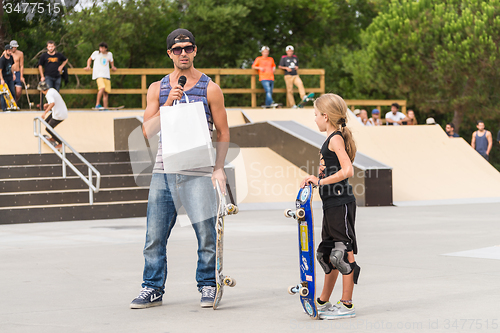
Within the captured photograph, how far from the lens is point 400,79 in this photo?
3472cm

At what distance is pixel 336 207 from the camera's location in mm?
4566

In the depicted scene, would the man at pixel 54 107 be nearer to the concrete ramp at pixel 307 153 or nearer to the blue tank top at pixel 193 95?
the concrete ramp at pixel 307 153

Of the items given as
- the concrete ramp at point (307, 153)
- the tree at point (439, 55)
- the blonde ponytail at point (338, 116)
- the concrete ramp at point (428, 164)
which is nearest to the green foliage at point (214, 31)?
the tree at point (439, 55)

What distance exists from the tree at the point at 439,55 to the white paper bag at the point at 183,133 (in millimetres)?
29612

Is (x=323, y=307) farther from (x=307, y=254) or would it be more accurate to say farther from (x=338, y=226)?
(x=338, y=226)

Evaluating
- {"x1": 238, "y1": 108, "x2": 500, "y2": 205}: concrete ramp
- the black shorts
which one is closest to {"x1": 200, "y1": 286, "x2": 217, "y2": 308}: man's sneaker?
the black shorts

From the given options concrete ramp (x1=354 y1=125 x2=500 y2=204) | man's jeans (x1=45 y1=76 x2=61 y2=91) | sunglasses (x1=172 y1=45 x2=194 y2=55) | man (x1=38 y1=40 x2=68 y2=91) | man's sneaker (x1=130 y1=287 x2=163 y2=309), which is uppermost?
man (x1=38 y1=40 x2=68 y2=91)

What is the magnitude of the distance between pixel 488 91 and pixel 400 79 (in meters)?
4.14

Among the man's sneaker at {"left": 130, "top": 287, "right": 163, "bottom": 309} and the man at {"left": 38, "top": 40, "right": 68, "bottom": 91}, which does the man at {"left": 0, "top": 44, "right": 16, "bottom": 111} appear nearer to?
the man at {"left": 38, "top": 40, "right": 68, "bottom": 91}

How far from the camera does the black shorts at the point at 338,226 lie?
454 centimetres

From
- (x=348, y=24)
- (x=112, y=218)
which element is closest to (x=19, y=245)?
(x=112, y=218)

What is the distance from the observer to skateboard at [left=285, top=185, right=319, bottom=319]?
4.47 meters

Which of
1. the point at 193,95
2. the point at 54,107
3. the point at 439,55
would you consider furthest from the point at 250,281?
the point at 439,55

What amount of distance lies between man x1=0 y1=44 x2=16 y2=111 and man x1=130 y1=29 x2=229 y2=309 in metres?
13.6
